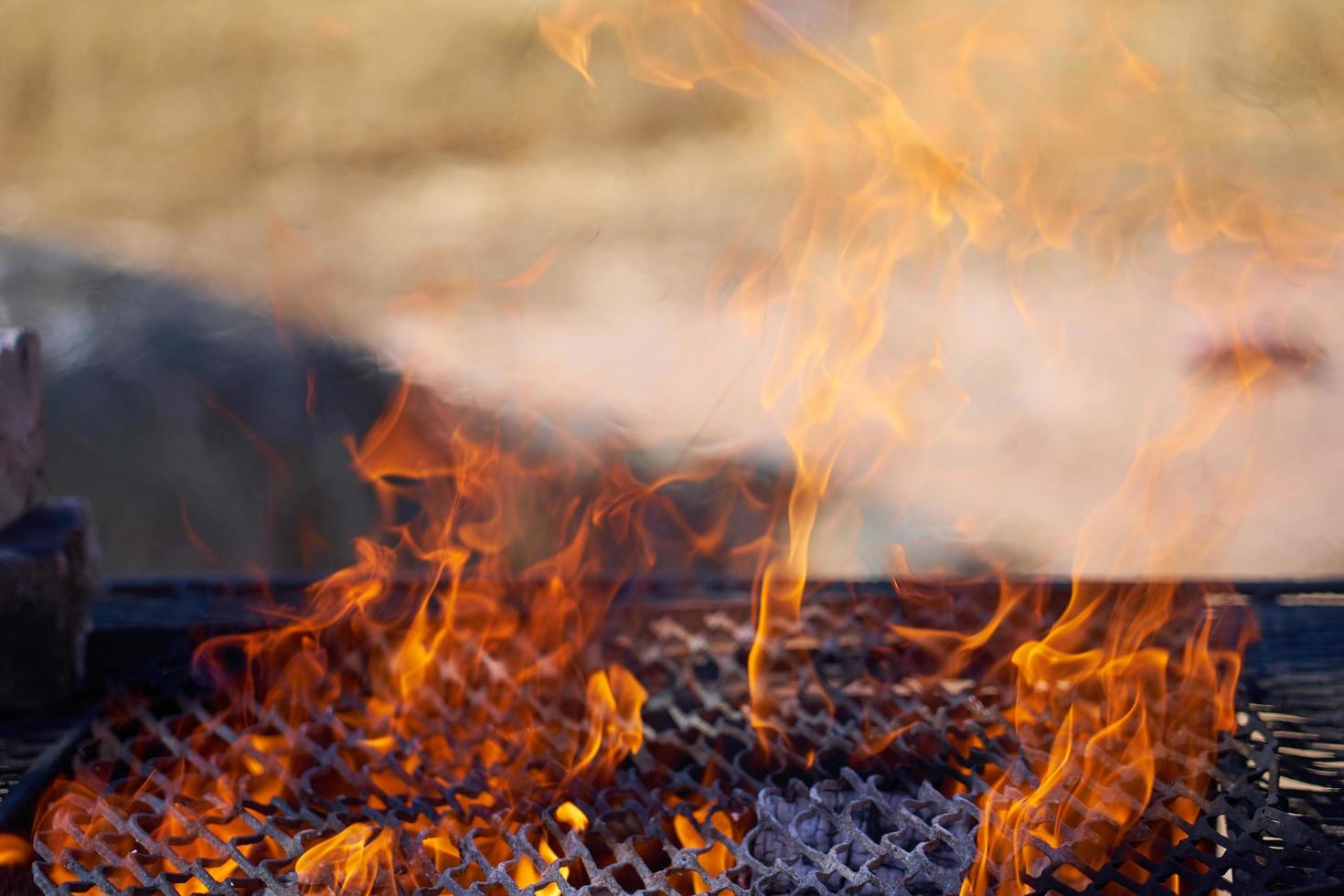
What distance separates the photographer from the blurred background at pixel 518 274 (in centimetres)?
304

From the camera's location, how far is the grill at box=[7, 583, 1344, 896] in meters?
1.58

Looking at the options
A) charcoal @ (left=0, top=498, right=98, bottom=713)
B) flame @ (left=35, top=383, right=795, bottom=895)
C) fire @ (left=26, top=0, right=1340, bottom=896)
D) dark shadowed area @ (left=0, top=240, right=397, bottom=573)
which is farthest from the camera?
dark shadowed area @ (left=0, top=240, right=397, bottom=573)

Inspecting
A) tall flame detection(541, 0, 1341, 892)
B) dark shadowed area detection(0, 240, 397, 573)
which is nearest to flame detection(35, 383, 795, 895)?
dark shadowed area detection(0, 240, 397, 573)

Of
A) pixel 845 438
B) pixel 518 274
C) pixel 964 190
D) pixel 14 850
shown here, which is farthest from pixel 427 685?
pixel 964 190

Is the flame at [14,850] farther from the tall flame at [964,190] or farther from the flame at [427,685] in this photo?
the tall flame at [964,190]

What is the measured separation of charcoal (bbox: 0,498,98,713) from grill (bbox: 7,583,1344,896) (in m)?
0.13

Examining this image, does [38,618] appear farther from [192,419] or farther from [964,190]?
[964,190]

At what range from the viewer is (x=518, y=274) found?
10.6 ft

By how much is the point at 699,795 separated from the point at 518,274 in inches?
71.2

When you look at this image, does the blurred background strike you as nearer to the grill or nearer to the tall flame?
the tall flame

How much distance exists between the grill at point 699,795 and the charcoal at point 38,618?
13 centimetres

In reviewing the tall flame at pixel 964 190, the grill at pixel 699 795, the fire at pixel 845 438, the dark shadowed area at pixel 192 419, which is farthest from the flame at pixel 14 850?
the tall flame at pixel 964 190

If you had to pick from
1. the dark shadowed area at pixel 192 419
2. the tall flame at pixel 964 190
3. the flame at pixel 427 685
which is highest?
the tall flame at pixel 964 190

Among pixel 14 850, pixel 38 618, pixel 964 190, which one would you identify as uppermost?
pixel 964 190
